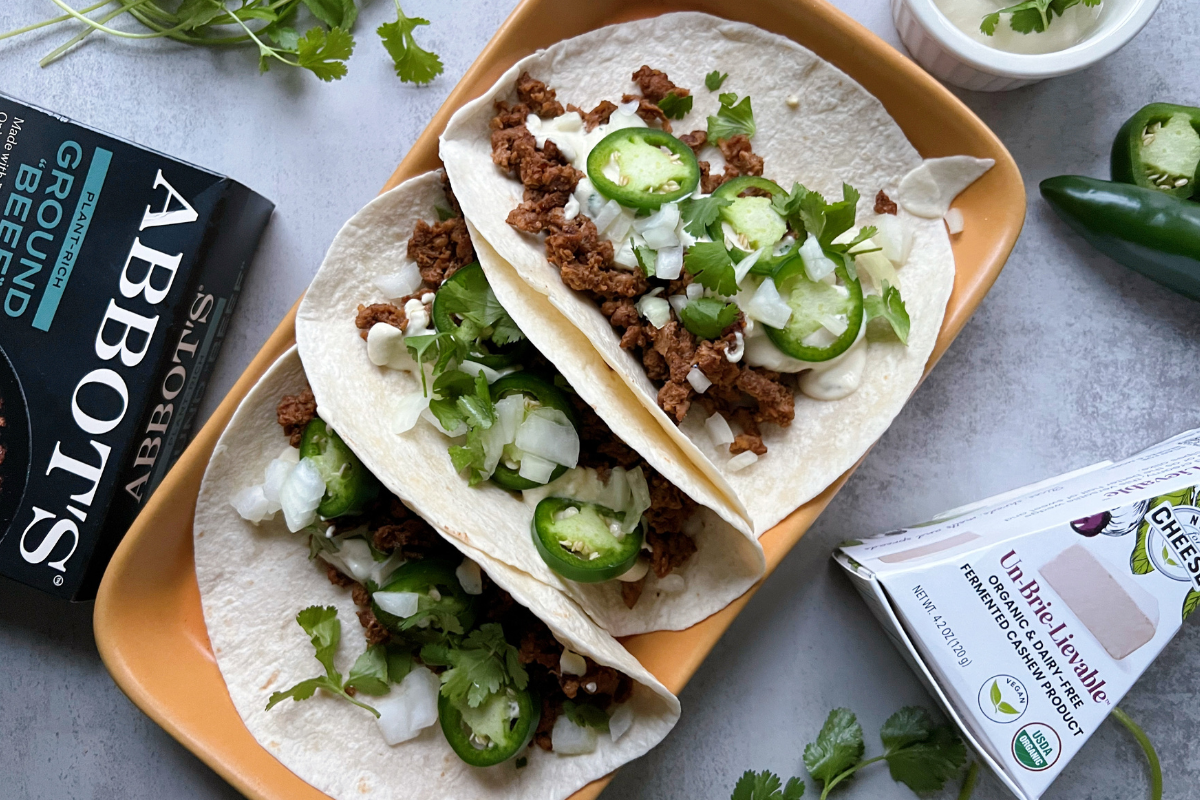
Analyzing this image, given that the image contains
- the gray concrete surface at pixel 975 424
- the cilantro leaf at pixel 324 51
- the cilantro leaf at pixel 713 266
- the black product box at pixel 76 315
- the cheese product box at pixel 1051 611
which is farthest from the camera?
the gray concrete surface at pixel 975 424

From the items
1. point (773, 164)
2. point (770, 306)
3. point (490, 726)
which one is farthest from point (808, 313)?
point (490, 726)

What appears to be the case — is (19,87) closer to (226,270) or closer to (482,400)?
(226,270)

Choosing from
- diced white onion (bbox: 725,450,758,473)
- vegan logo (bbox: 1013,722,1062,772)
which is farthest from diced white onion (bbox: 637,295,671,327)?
vegan logo (bbox: 1013,722,1062,772)

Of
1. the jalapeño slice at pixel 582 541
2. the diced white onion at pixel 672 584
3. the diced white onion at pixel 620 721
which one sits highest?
the jalapeño slice at pixel 582 541

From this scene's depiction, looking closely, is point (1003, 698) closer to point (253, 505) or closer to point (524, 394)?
point (524, 394)

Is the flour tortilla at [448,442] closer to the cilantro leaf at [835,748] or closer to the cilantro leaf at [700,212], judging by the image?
the cilantro leaf at [700,212]

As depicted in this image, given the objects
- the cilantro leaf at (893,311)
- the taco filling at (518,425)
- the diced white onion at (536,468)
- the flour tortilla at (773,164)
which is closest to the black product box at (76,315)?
the taco filling at (518,425)
